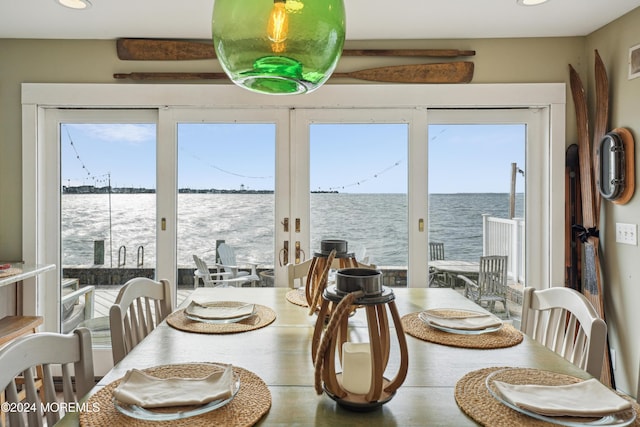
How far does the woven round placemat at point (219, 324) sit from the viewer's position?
1525 mm

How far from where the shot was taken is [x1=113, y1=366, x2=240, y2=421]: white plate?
92 centimetres

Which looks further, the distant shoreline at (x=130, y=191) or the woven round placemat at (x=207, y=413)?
the distant shoreline at (x=130, y=191)


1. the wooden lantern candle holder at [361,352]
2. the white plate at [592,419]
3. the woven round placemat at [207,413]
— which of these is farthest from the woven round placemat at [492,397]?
the woven round placemat at [207,413]

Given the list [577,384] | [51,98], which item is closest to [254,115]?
[51,98]

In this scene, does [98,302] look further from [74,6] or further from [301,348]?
[301,348]

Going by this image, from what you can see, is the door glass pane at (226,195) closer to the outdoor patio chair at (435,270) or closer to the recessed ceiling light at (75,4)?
the recessed ceiling light at (75,4)

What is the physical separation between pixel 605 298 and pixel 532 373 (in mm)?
1957

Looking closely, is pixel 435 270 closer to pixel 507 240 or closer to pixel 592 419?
A: pixel 507 240

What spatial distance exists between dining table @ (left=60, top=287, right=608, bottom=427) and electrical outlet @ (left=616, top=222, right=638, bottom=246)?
147cm

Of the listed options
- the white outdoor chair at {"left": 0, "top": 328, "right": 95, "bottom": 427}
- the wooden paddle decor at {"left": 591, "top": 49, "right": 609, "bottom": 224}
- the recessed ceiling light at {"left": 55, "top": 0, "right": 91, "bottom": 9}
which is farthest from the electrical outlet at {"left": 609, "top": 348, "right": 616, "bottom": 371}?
the recessed ceiling light at {"left": 55, "top": 0, "right": 91, "bottom": 9}

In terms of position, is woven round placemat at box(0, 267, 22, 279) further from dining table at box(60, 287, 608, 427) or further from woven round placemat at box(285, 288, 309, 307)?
woven round placemat at box(285, 288, 309, 307)

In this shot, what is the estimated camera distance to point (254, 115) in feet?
9.66

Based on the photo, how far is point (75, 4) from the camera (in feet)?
7.82

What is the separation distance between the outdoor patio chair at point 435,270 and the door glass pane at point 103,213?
194 centimetres
